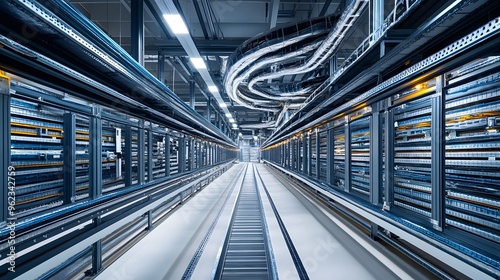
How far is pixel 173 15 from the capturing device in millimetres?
3033

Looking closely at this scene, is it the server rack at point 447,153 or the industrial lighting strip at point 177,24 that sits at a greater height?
the industrial lighting strip at point 177,24

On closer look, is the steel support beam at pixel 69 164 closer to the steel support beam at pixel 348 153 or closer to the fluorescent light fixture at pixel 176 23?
the fluorescent light fixture at pixel 176 23

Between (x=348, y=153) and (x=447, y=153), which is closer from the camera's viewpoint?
(x=447, y=153)

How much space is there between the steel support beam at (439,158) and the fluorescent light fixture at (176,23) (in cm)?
320

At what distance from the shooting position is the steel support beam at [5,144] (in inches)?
66.5

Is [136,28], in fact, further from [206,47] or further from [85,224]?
[85,224]

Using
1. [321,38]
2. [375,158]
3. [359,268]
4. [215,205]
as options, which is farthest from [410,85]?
[215,205]

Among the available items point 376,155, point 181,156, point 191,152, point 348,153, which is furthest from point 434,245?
point 191,152

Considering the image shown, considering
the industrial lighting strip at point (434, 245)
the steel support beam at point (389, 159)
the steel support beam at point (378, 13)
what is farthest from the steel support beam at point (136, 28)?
the industrial lighting strip at point (434, 245)

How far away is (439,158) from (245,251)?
2.49 m

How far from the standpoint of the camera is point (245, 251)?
3023 mm

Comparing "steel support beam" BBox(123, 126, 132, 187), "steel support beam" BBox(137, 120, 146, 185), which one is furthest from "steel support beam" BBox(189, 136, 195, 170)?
"steel support beam" BBox(123, 126, 132, 187)

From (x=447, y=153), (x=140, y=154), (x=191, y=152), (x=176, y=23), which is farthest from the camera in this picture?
(x=191, y=152)

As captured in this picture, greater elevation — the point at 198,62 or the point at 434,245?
the point at 198,62
